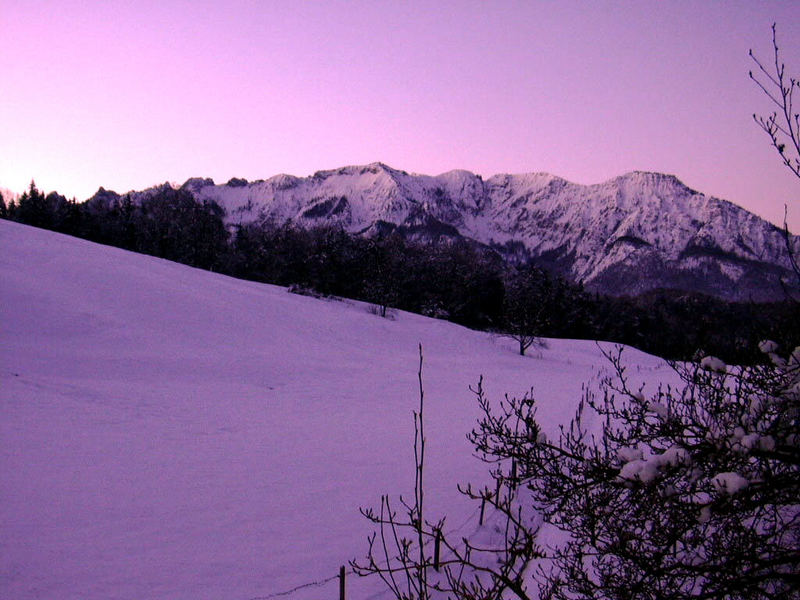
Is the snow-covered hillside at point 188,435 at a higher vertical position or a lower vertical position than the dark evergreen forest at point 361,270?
lower

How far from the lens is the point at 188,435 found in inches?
434

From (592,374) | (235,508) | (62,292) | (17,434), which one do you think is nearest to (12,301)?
(62,292)

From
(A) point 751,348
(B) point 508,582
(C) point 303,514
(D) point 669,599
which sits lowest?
(C) point 303,514

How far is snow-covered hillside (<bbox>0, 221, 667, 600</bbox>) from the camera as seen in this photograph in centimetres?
604

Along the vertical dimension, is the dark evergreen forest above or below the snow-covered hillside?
above

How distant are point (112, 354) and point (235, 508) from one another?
458 inches

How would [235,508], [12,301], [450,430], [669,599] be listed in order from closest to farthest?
[669,599] < [235,508] < [450,430] < [12,301]

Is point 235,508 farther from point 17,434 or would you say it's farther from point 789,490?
point 789,490

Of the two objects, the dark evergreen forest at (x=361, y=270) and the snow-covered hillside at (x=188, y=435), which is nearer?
the snow-covered hillside at (x=188, y=435)

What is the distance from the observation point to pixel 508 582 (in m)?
2.14

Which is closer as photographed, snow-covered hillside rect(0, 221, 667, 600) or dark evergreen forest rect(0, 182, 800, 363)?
snow-covered hillside rect(0, 221, 667, 600)

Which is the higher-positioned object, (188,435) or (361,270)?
(361,270)

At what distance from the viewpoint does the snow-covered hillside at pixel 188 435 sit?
604cm

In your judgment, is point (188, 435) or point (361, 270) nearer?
point (188, 435)
